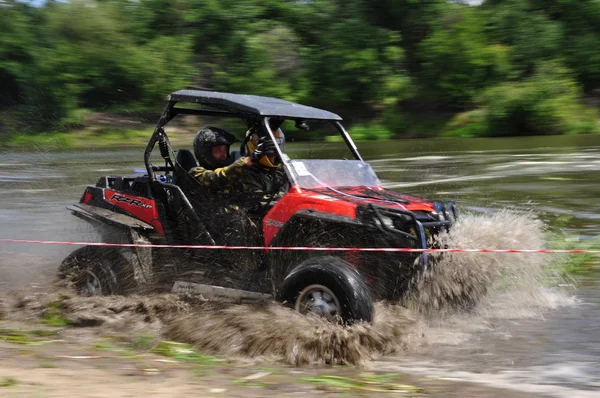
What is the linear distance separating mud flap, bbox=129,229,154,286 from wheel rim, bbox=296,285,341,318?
1.85 metres

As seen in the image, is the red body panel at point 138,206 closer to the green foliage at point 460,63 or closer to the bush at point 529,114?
the bush at point 529,114

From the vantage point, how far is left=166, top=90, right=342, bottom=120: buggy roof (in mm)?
6814

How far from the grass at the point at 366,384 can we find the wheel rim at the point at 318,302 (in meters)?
0.73

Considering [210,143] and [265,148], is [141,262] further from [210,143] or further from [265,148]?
[265,148]

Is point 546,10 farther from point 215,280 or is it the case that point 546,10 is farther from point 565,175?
point 215,280

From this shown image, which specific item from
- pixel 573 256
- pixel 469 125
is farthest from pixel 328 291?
pixel 469 125

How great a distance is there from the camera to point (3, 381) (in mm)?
4285

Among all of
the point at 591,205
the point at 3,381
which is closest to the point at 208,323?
the point at 3,381

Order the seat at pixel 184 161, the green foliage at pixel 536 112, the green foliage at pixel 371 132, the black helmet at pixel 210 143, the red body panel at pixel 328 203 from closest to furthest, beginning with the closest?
the red body panel at pixel 328 203, the black helmet at pixel 210 143, the seat at pixel 184 161, the green foliage at pixel 536 112, the green foliage at pixel 371 132

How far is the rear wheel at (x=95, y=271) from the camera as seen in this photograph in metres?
7.29

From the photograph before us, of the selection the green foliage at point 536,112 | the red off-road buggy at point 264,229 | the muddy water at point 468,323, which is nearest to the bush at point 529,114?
the green foliage at point 536,112

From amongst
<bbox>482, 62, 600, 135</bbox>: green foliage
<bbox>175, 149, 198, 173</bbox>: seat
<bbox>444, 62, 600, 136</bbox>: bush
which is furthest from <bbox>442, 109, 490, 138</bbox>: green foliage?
<bbox>175, 149, 198, 173</bbox>: seat

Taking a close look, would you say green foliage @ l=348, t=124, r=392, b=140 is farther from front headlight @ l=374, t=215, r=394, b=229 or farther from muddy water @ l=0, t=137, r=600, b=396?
front headlight @ l=374, t=215, r=394, b=229

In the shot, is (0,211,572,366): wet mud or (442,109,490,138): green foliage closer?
(0,211,572,366): wet mud
